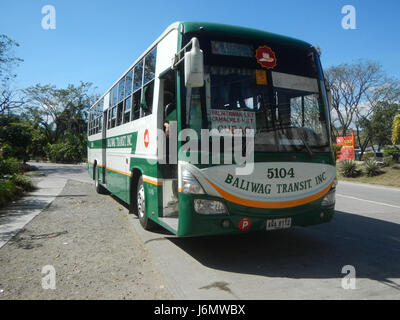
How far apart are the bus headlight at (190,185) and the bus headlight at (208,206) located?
0.43 ft

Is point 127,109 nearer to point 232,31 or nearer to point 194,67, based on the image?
point 232,31

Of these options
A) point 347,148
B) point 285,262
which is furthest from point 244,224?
point 347,148

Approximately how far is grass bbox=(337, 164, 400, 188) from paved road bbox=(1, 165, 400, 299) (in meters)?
10.1

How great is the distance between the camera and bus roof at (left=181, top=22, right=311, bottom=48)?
464 centimetres

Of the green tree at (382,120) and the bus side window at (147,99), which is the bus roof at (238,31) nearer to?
the bus side window at (147,99)

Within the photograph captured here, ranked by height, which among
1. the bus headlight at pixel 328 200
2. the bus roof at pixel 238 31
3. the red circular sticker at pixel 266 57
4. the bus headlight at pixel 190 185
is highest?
the bus roof at pixel 238 31

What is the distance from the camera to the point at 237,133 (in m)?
4.43

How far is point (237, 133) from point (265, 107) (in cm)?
64

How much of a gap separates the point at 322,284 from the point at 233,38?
3502mm

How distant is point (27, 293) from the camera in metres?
3.82

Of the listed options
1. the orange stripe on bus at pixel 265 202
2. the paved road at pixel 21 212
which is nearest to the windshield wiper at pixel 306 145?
the orange stripe on bus at pixel 265 202

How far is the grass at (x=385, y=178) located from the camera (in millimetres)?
15758
